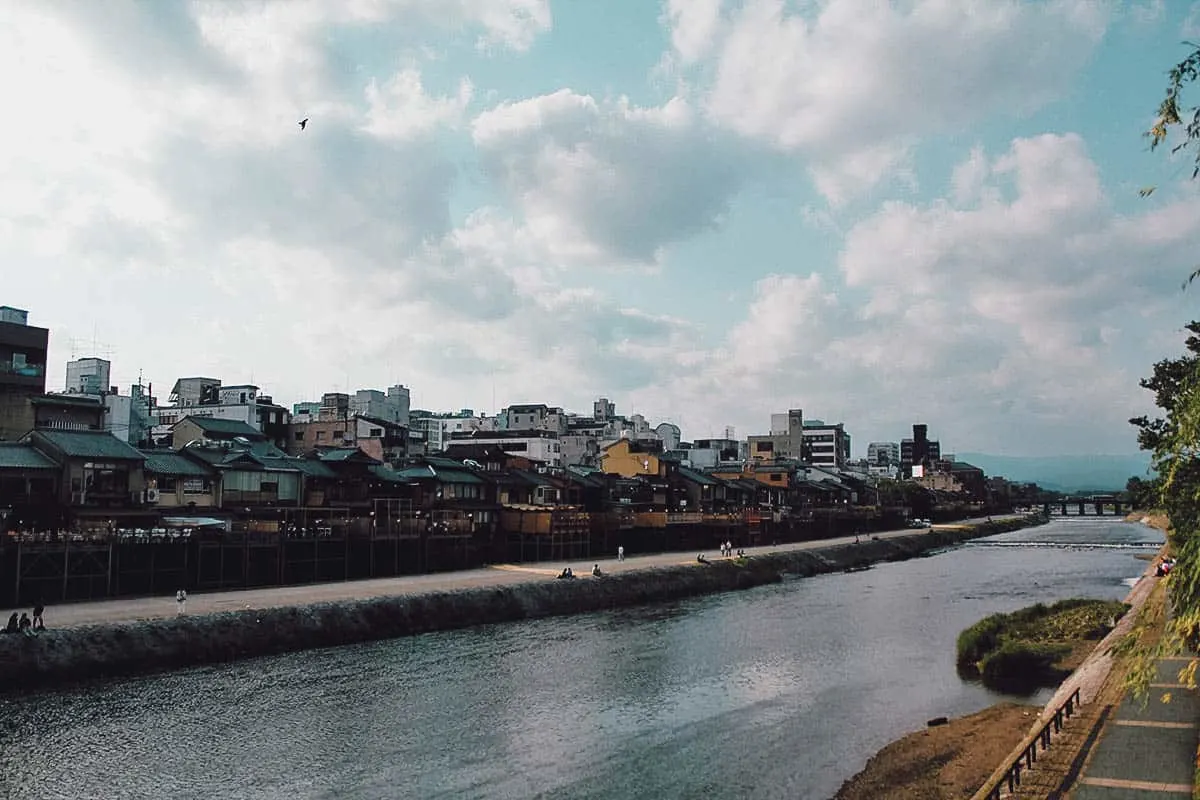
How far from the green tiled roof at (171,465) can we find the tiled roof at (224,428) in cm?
1389

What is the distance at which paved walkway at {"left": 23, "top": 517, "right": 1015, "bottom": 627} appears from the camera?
38.4 meters

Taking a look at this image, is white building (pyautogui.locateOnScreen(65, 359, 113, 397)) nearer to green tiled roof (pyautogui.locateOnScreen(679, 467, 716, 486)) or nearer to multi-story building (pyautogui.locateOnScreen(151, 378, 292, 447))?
multi-story building (pyautogui.locateOnScreen(151, 378, 292, 447))

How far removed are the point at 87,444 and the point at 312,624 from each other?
814 inches

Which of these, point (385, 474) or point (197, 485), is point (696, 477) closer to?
point (385, 474)

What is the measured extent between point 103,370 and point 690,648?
3222 inches

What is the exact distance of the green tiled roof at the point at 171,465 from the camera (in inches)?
2207

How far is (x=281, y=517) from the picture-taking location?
61.9m

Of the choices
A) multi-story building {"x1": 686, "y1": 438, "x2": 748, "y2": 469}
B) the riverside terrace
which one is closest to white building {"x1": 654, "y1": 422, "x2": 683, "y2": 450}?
multi-story building {"x1": 686, "y1": 438, "x2": 748, "y2": 469}

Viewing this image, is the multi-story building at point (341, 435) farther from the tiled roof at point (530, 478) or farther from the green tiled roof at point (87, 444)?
the green tiled roof at point (87, 444)

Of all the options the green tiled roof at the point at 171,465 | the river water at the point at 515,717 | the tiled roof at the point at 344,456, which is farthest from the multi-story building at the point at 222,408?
the river water at the point at 515,717

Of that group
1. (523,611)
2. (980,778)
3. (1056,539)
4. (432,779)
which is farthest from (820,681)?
(1056,539)

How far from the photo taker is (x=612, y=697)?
3366 centimetres

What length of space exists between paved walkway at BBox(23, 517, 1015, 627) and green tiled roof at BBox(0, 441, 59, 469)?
10.8 metres

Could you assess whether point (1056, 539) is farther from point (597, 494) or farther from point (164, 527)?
point (164, 527)
